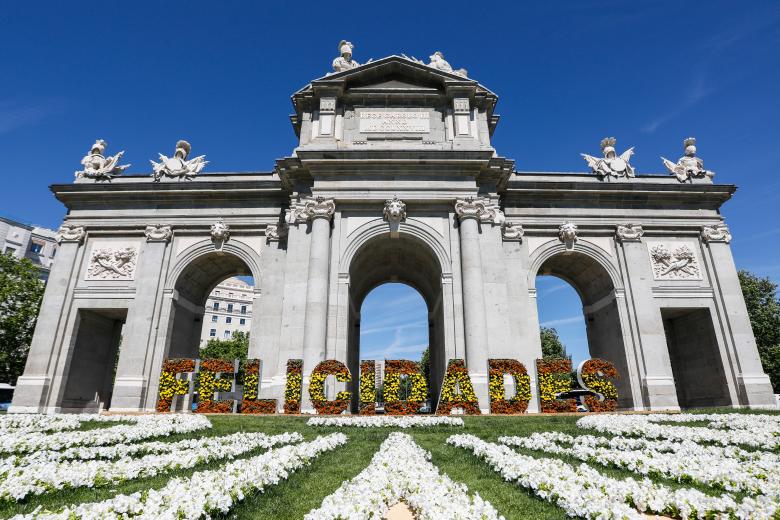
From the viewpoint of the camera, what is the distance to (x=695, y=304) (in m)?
25.6

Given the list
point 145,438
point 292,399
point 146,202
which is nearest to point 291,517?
point 145,438

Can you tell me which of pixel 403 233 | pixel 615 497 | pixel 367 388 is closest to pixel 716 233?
pixel 403 233

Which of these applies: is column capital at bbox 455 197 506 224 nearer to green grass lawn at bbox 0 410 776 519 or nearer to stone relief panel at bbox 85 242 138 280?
green grass lawn at bbox 0 410 776 519

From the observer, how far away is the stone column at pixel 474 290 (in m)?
20.6

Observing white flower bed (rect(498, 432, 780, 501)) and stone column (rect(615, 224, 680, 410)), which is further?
stone column (rect(615, 224, 680, 410))

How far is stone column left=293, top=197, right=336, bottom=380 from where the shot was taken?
68.3ft

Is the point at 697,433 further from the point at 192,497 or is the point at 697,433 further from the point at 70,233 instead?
the point at 70,233

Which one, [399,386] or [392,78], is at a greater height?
[392,78]

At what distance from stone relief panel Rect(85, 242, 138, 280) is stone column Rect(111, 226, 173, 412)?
27.2 inches

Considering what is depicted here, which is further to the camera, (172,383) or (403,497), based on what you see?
(172,383)

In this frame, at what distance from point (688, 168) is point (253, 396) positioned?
29484mm

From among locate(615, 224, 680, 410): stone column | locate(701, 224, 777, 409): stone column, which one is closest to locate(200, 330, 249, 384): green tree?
Answer: locate(615, 224, 680, 410): stone column

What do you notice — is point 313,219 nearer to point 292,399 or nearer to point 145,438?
point 292,399

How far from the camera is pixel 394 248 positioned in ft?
86.9
